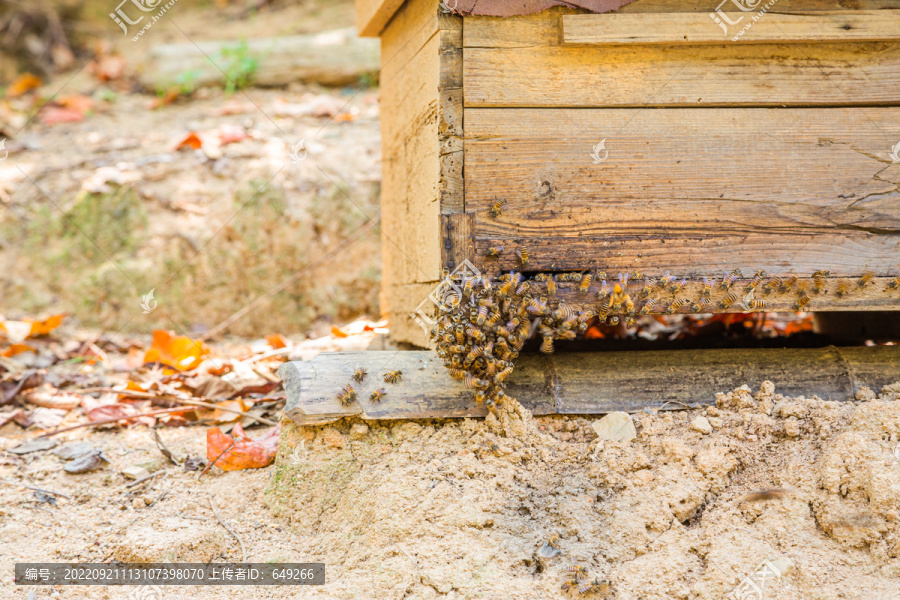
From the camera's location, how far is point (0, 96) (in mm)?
6301

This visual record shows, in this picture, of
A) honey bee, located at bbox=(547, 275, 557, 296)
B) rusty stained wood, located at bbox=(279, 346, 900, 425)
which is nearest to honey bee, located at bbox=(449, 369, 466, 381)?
rusty stained wood, located at bbox=(279, 346, 900, 425)

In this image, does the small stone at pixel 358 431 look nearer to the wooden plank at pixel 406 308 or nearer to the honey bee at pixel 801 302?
the wooden plank at pixel 406 308

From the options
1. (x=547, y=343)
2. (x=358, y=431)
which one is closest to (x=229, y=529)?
(x=358, y=431)

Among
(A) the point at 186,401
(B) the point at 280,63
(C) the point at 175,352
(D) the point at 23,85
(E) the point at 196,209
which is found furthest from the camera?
(D) the point at 23,85

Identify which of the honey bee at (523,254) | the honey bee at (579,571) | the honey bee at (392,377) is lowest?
the honey bee at (579,571)

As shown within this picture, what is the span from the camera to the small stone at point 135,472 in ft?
8.06

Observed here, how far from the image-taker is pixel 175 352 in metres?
3.53

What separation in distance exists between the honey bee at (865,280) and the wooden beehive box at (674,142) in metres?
0.02

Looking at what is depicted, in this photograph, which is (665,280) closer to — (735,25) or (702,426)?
(702,426)

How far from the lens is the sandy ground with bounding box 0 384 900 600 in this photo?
182cm

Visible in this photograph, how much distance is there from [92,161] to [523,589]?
4.82m

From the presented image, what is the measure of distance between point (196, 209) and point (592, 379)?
3486 mm

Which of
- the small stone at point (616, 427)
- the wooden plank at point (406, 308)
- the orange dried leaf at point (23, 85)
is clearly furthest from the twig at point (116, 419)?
the orange dried leaf at point (23, 85)

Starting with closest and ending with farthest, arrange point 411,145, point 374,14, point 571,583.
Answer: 1. point 571,583
2. point 411,145
3. point 374,14
